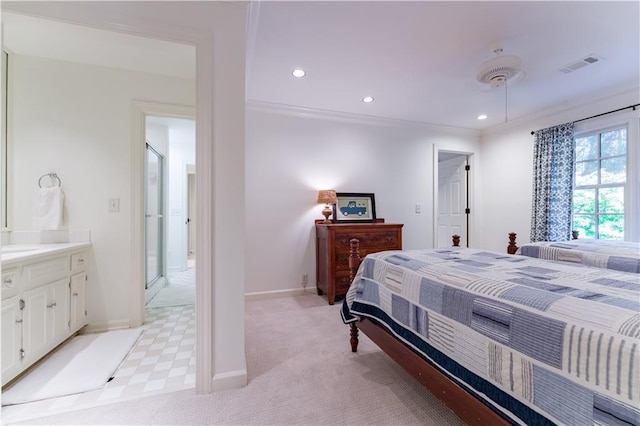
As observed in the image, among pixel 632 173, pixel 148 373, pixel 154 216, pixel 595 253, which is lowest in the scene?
pixel 148 373

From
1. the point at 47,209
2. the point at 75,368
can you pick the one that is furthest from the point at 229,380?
the point at 47,209

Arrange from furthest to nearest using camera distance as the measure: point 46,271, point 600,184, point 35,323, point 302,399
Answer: point 600,184
point 46,271
point 35,323
point 302,399

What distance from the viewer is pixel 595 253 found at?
2256 millimetres

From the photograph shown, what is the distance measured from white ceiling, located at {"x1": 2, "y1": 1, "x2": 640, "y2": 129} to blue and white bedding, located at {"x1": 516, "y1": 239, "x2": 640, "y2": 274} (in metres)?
1.64

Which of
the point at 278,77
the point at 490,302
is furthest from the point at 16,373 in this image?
the point at 278,77

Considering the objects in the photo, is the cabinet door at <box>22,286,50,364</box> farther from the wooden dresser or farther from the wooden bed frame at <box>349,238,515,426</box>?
the wooden dresser

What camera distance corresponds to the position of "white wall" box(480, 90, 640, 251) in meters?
3.77

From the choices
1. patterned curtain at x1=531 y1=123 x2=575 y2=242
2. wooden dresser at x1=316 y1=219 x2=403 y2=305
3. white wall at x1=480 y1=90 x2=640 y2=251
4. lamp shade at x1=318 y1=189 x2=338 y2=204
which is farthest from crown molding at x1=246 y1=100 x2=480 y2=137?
wooden dresser at x1=316 y1=219 x2=403 y2=305

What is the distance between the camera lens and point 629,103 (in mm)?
2932

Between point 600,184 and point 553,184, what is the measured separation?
0.43 m

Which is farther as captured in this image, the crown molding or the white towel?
the crown molding

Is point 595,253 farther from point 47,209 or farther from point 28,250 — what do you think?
point 47,209

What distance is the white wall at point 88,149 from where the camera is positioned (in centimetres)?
220

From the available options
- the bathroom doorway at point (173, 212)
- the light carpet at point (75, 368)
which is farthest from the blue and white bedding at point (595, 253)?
the bathroom doorway at point (173, 212)
